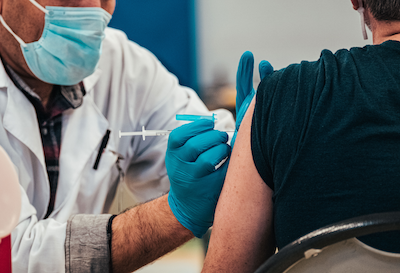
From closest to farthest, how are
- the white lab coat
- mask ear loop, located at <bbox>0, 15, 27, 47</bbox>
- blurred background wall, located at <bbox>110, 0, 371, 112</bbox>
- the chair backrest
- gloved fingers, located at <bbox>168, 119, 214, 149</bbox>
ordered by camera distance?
the chair backrest → gloved fingers, located at <bbox>168, 119, 214, 149</bbox> → the white lab coat → mask ear loop, located at <bbox>0, 15, 27, 47</bbox> → blurred background wall, located at <bbox>110, 0, 371, 112</bbox>

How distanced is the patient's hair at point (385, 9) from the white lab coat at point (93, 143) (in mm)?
841

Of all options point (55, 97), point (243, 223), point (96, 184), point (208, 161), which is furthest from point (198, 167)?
point (55, 97)

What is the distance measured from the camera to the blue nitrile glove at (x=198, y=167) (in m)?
0.92

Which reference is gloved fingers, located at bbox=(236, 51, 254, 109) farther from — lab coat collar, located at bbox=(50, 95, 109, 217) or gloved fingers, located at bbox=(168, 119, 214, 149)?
lab coat collar, located at bbox=(50, 95, 109, 217)

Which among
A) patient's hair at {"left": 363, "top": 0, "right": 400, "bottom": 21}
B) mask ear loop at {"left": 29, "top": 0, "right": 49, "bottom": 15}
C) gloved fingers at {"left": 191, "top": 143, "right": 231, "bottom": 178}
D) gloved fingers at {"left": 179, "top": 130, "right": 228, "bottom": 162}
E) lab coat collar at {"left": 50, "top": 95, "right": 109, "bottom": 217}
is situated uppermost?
mask ear loop at {"left": 29, "top": 0, "right": 49, "bottom": 15}

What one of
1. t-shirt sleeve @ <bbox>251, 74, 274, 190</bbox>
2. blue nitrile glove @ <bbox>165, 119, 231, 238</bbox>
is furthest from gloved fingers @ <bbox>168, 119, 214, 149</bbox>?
t-shirt sleeve @ <bbox>251, 74, 274, 190</bbox>

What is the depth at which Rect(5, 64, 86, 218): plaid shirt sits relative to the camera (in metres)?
1.34

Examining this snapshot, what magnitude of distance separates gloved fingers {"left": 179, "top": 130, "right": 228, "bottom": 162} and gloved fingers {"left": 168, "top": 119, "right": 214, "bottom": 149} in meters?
0.01

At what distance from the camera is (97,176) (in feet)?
4.74

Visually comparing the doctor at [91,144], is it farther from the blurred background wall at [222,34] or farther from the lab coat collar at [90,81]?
the blurred background wall at [222,34]

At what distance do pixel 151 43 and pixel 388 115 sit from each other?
2.07m

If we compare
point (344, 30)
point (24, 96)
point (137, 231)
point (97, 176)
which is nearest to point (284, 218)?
point (137, 231)

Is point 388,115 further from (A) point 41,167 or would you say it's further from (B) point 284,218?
(A) point 41,167

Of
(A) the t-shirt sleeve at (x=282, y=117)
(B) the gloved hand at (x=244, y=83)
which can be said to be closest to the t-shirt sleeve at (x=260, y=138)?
(A) the t-shirt sleeve at (x=282, y=117)
